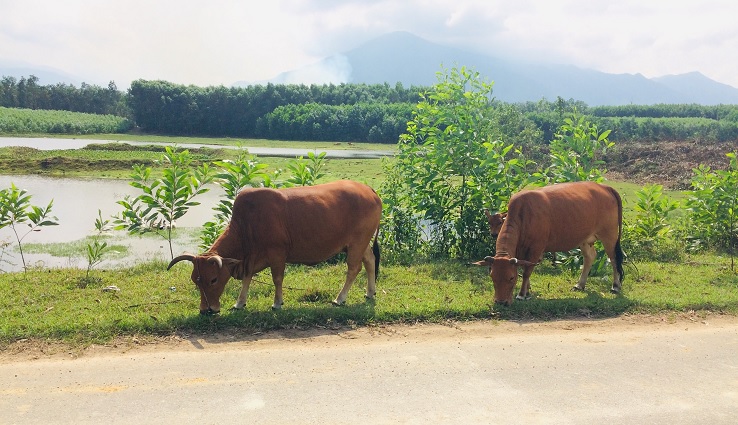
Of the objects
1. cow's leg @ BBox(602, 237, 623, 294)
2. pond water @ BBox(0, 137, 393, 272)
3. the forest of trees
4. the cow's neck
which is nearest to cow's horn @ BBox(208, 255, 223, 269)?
the cow's neck

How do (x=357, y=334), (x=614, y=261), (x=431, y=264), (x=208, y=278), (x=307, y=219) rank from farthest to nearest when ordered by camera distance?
(x=431, y=264)
(x=614, y=261)
(x=307, y=219)
(x=208, y=278)
(x=357, y=334)

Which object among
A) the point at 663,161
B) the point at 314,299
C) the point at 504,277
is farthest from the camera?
the point at 663,161

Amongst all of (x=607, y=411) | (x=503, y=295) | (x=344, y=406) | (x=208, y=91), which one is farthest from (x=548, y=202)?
(x=208, y=91)

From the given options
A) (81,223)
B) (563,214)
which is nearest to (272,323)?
(563,214)

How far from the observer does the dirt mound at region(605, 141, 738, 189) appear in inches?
1346

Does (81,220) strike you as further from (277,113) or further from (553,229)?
(277,113)

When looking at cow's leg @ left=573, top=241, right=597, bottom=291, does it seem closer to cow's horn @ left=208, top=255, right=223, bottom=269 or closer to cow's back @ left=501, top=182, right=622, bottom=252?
cow's back @ left=501, top=182, right=622, bottom=252

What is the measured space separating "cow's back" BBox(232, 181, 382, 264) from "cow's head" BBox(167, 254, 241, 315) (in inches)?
23.3

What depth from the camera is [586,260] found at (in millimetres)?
10492

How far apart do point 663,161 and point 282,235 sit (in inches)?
1466

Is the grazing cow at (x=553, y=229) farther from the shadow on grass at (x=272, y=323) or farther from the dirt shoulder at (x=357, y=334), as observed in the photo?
the shadow on grass at (x=272, y=323)

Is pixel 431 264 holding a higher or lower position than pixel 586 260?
lower

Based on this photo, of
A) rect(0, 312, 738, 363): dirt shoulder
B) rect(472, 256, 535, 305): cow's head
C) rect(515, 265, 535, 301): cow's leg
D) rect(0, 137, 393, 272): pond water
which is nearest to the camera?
rect(0, 312, 738, 363): dirt shoulder

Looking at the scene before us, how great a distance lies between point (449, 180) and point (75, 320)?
8033 millimetres
